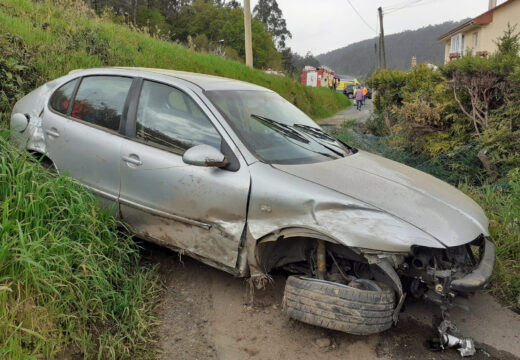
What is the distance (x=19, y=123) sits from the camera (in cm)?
393

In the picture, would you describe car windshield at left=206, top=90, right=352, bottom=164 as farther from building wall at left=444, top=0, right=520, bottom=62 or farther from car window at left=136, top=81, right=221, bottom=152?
building wall at left=444, top=0, right=520, bottom=62

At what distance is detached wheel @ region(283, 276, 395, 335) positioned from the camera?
8.49 feet

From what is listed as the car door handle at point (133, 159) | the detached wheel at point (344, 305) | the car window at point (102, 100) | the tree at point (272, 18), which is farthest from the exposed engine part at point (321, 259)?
the tree at point (272, 18)

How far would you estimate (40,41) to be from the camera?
7.35 metres

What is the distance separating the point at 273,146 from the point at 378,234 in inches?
43.4

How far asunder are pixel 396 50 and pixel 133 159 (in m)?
131

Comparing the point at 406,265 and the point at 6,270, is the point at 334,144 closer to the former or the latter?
the point at 406,265

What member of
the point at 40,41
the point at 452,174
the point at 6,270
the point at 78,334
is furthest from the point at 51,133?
the point at 452,174

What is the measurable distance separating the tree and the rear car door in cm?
8992

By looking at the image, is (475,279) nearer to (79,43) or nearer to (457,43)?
(79,43)

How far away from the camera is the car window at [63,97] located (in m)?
3.89

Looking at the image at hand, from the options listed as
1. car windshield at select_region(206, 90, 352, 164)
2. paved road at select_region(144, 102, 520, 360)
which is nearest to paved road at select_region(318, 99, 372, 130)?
car windshield at select_region(206, 90, 352, 164)

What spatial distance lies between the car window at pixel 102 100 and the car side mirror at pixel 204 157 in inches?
38.6

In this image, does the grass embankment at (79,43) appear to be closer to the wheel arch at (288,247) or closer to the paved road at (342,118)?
the paved road at (342,118)
